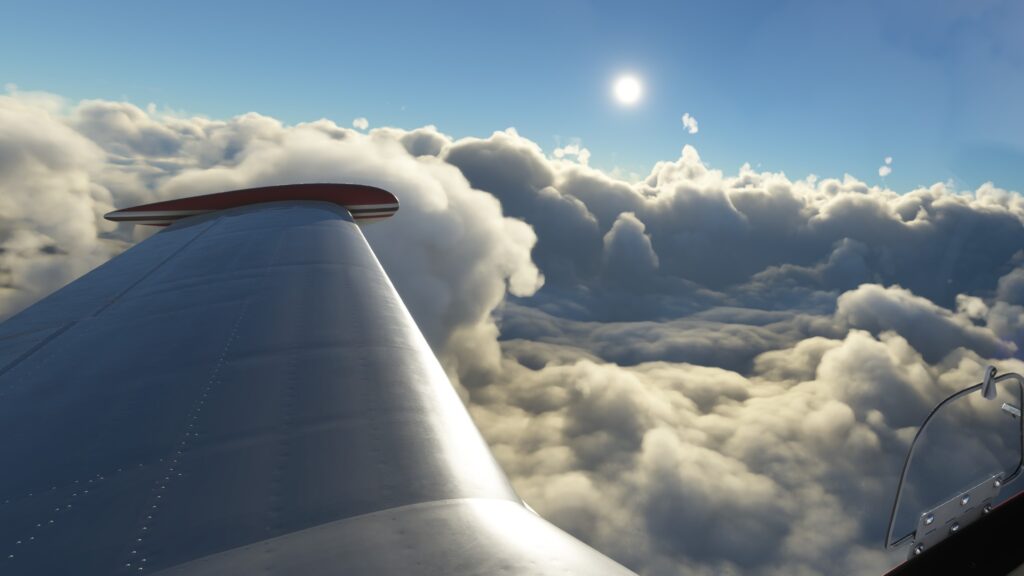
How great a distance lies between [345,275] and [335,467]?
617 centimetres

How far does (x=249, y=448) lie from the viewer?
4188mm

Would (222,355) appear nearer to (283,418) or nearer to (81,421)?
(81,421)

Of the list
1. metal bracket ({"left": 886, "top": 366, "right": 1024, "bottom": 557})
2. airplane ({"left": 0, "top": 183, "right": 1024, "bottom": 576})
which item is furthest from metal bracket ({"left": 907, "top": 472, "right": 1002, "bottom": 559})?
airplane ({"left": 0, "top": 183, "right": 1024, "bottom": 576})

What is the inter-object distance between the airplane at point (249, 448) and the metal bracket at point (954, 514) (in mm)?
233

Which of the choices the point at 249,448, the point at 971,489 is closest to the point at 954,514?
the point at 971,489

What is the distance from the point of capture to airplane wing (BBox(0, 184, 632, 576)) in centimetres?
301

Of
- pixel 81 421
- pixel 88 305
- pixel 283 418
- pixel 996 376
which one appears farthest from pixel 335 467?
pixel 88 305

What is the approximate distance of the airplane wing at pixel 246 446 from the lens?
301 centimetres

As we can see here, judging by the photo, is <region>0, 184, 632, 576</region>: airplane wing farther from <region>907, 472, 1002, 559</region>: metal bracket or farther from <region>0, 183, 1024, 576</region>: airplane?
<region>907, 472, 1002, 559</region>: metal bracket

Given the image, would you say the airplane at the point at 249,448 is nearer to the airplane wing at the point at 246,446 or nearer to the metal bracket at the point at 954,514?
the airplane wing at the point at 246,446

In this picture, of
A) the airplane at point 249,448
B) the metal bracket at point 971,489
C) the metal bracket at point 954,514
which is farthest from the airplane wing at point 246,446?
the metal bracket at point 954,514

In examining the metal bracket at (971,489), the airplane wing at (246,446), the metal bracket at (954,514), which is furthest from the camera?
the metal bracket at (954,514)

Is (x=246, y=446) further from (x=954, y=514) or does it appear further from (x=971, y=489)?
(x=971, y=489)

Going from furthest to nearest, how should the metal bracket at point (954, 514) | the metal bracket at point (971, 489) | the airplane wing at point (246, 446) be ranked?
the metal bracket at point (954, 514), the metal bracket at point (971, 489), the airplane wing at point (246, 446)
